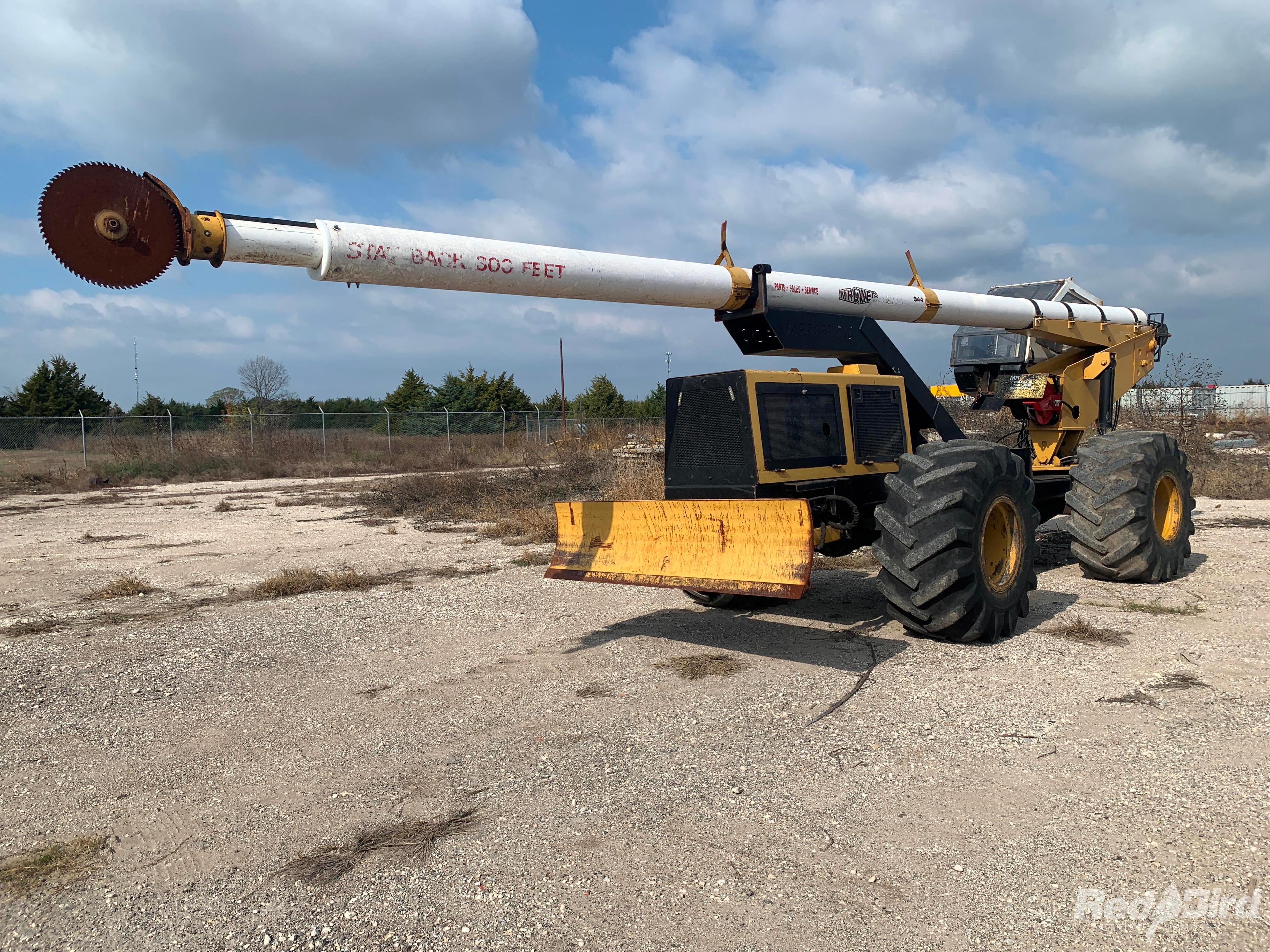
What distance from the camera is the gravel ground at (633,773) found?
3184mm

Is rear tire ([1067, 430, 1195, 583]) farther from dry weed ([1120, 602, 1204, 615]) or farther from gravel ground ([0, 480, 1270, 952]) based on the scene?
dry weed ([1120, 602, 1204, 615])

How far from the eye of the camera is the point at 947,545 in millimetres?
6156

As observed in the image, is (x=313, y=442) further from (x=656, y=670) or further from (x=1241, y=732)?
(x=1241, y=732)

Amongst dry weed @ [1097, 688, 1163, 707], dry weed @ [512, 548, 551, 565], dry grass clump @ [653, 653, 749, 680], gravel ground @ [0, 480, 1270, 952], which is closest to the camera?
gravel ground @ [0, 480, 1270, 952]

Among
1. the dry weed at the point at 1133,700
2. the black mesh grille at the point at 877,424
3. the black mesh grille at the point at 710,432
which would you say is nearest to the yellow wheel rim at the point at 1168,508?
the black mesh grille at the point at 877,424

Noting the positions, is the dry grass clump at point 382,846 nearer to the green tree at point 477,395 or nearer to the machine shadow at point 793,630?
the machine shadow at point 793,630

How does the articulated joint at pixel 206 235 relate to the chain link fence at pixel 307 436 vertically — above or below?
above

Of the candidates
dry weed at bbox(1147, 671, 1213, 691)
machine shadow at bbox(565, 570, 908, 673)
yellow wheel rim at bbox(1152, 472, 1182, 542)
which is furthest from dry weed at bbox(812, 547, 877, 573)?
dry weed at bbox(1147, 671, 1213, 691)

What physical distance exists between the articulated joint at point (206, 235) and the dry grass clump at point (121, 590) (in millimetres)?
5686

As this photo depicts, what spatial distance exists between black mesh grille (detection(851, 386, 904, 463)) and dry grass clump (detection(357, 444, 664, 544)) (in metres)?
5.16

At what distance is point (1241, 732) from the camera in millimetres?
4730

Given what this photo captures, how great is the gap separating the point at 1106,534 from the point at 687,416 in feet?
14.4

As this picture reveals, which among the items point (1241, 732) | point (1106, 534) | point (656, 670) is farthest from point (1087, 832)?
point (1106, 534)

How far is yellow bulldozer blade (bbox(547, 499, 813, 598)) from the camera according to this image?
19.2 ft
